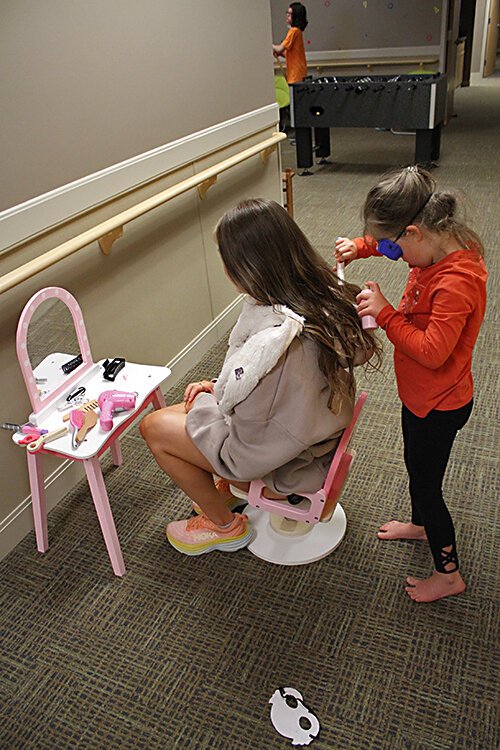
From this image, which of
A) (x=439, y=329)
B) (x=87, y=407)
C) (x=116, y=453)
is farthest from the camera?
(x=116, y=453)

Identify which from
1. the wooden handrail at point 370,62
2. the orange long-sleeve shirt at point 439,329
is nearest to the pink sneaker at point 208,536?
the orange long-sleeve shirt at point 439,329

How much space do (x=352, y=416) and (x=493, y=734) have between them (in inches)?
31.0

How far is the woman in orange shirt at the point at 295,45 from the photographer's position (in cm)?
657

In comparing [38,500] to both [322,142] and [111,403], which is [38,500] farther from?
[322,142]

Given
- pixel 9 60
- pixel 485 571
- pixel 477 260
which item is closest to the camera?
pixel 477 260

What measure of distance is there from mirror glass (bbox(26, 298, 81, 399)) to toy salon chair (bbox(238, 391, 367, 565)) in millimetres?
679

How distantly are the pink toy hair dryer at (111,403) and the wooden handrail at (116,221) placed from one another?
41cm

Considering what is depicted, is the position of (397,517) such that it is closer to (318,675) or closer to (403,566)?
(403,566)

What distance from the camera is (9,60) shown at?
168cm

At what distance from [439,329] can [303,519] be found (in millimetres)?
600

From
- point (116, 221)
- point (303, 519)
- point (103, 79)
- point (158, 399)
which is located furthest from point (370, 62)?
point (303, 519)

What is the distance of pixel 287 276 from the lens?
147 centimetres

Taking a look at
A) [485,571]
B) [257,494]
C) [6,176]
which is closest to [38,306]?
[6,176]

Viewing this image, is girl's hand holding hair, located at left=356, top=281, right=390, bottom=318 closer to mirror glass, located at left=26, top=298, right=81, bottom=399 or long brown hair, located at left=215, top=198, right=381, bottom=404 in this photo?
long brown hair, located at left=215, top=198, right=381, bottom=404
